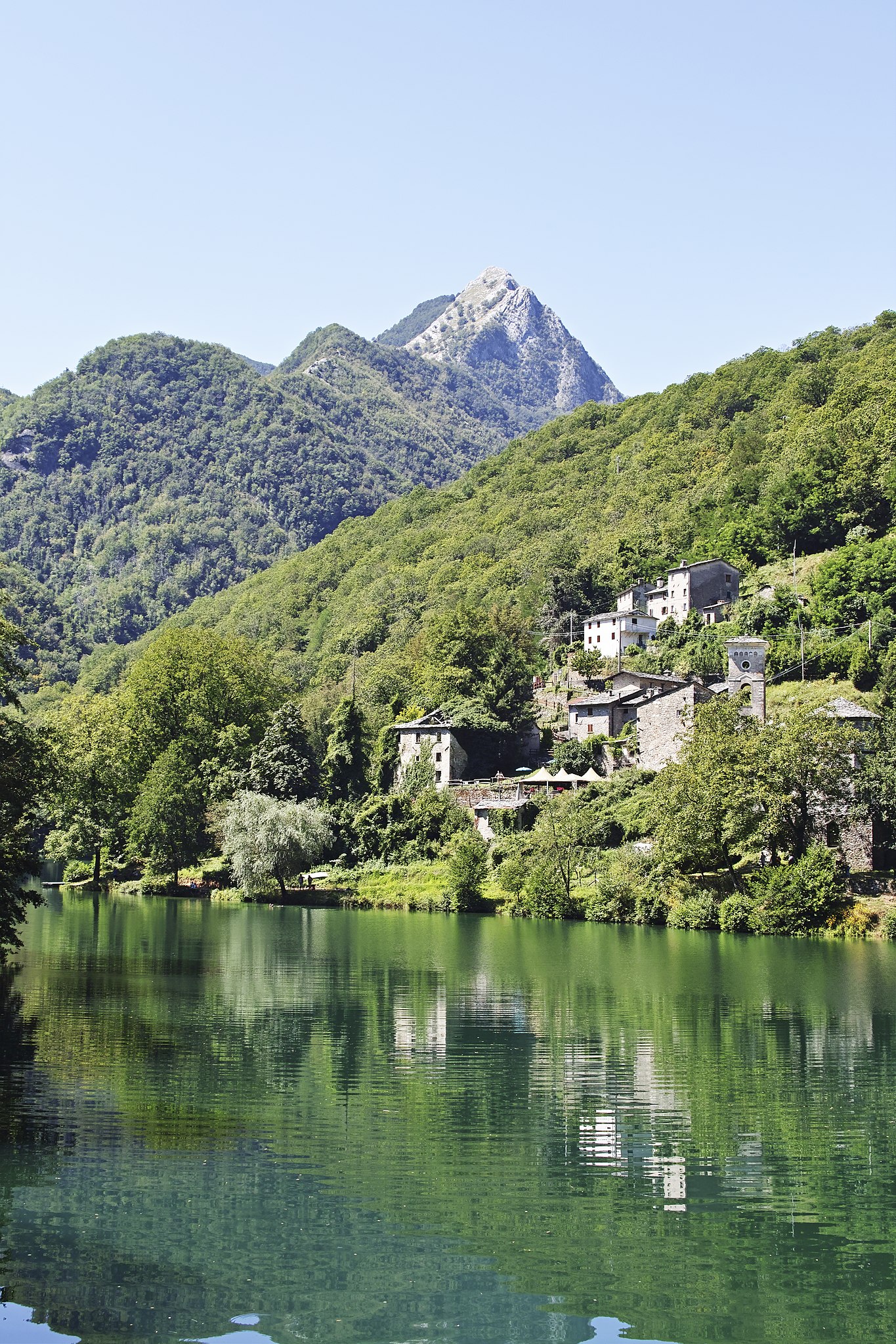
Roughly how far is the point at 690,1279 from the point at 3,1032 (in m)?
17.7

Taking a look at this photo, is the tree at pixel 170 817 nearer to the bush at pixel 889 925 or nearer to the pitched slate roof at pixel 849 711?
the pitched slate roof at pixel 849 711

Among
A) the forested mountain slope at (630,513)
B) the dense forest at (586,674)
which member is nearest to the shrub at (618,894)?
the dense forest at (586,674)

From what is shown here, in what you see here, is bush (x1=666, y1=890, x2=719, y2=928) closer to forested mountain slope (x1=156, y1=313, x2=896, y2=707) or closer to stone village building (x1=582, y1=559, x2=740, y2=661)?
forested mountain slope (x1=156, y1=313, x2=896, y2=707)

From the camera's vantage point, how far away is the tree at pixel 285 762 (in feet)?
274

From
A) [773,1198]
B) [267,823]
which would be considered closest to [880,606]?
[267,823]

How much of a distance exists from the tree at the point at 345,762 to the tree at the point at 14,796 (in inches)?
1748

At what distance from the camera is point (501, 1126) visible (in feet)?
66.3

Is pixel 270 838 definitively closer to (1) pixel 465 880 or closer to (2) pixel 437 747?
(1) pixel 465 880

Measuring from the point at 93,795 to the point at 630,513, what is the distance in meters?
82.4

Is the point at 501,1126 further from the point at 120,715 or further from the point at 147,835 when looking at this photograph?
the point at 120,715

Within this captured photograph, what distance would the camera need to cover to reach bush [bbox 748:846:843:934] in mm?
56438

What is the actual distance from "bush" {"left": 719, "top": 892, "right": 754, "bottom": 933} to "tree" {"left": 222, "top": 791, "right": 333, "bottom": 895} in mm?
26028

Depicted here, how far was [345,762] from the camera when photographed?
85125 millimetres

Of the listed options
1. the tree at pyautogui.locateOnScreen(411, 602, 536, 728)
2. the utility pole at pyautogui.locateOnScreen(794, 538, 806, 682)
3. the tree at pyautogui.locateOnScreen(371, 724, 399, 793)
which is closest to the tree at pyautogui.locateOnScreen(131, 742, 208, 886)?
the tree at pyautogui.locateOnScreen(371, 724, 399, 793)
